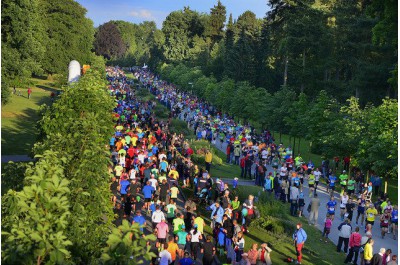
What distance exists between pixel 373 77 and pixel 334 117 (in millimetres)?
11083

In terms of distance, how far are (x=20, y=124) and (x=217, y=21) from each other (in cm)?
7031

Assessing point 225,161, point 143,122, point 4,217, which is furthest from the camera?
point 143,122

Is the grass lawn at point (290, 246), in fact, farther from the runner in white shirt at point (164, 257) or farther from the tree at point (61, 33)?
the tree at point (61, 33)

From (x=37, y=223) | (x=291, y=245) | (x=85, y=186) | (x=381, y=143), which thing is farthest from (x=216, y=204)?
(x=381, y=143)

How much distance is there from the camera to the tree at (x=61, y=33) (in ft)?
212

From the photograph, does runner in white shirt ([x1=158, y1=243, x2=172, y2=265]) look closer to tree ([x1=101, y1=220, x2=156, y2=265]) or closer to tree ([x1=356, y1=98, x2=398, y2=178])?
tree ([x1=101, y1=220, x2=156, y2=265])

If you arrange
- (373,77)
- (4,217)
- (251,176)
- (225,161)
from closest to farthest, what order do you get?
(4,217), (251,176), (225,161), (373,77)

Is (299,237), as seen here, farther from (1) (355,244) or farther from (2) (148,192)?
(2) (148,192)

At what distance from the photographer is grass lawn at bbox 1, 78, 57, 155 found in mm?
29291

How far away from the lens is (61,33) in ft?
218

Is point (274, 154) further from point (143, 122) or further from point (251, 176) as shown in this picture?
point (143, 122)

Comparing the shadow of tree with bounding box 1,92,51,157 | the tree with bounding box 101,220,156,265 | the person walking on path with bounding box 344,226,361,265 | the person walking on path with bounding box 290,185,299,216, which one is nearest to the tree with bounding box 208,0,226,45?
the shadow of tree with bounding box 1,92,51,157

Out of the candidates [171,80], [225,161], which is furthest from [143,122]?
[171,80]

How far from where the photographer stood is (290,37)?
48.7 m
